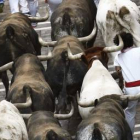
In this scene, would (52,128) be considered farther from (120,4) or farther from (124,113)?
(120,4)

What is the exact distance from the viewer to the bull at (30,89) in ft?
61.1

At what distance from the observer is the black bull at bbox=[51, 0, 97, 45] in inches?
901

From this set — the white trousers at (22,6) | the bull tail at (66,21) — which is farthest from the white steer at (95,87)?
the white trousers at (22,6)

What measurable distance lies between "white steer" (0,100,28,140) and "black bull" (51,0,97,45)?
6460mm

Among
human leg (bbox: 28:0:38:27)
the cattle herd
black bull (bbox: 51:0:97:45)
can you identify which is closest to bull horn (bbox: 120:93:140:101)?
the cattle herd

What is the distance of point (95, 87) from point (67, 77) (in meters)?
1.60

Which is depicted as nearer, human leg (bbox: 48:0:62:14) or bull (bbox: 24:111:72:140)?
bull (bbox: 24:111:72:140)

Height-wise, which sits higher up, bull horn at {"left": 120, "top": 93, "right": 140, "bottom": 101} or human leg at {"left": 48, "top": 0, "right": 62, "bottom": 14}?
bull horn at {"left": 120, "top": 93, "right": 140, "bottom": 101}

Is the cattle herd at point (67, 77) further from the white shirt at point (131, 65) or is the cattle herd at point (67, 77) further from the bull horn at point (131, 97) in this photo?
the white shirt at point (131, 65)

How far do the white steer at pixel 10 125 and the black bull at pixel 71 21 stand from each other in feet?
21.2

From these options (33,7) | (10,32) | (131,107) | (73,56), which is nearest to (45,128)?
(131,107)

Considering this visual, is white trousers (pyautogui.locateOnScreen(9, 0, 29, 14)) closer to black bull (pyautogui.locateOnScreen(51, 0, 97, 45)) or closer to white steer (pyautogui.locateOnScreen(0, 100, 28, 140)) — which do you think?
black bull (pyautogui.locateOnScreen(51, 0, 97, 45))

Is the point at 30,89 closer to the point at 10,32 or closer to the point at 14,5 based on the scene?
the point at 10,32

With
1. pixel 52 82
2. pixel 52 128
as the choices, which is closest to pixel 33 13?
pixel 52 82
